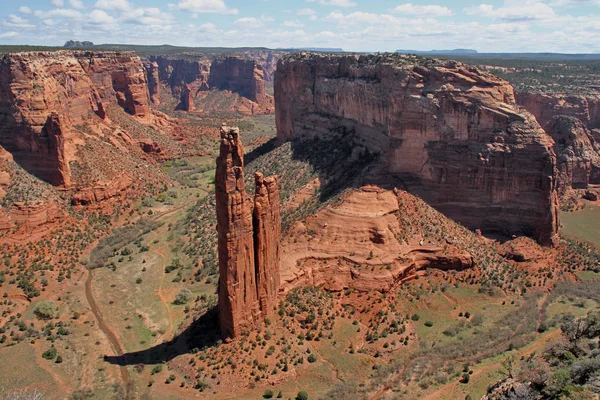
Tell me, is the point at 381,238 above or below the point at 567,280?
above

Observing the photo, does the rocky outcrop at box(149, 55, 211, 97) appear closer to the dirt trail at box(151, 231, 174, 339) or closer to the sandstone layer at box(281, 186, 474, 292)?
the dirt trail at box(151, 231, 174, 339)

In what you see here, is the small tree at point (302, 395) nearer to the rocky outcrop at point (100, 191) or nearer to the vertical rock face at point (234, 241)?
the vertical rock face at point (234, 241)

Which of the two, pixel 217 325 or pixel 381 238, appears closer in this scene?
pixel 217 325

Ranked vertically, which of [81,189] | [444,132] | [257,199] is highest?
[444,132]

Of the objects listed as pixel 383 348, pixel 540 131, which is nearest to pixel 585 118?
pixel 540 131

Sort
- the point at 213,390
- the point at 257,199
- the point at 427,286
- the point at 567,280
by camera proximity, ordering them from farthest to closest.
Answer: the point at 567,280, the point at 427,286, the point at 257,199, the point at 213,390

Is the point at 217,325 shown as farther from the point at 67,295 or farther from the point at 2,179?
the point at 2,179

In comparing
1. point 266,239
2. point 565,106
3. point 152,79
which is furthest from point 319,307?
point 152,79
